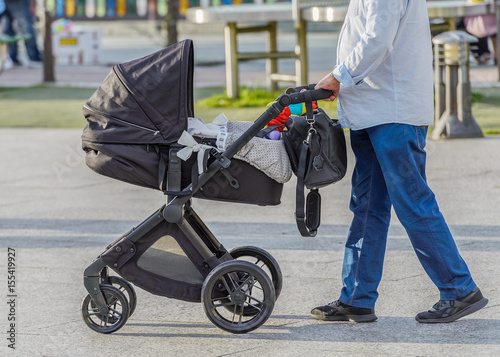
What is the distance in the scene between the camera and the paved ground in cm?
386

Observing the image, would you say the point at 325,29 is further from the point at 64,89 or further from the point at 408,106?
the point at 408,106

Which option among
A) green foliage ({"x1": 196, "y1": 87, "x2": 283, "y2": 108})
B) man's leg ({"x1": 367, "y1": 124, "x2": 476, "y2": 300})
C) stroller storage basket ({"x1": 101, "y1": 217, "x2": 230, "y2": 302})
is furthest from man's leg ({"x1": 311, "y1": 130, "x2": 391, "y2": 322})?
green foliage ({"x1": 196, "y1": 87, "x2": 283, "y2": 108})

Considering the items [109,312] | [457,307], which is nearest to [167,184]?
[109,312]

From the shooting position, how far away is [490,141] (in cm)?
843

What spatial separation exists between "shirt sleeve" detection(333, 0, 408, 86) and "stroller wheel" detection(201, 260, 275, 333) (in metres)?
0.92

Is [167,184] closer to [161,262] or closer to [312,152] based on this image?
[161,262]

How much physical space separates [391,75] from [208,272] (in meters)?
1.20

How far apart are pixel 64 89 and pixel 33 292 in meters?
9.32

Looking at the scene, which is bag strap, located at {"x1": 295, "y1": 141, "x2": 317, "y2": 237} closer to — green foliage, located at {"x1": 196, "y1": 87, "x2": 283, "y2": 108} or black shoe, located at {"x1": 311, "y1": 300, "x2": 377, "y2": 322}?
black shoe, located at {"x1": 311, "y1": 300, "x2": 377, "y2": 322}

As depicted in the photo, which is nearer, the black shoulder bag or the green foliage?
the black shoulder bag

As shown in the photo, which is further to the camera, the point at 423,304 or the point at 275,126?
the point at 423,304

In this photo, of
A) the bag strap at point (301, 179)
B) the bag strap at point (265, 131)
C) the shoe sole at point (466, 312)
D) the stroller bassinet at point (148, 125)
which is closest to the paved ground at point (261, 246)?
the shoe sole at point (466, 312)

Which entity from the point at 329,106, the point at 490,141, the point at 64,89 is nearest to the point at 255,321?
the point at 490,141

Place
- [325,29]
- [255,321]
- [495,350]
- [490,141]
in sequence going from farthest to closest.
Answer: [325,29] < [490,141] < [255,321] < [495,350]
